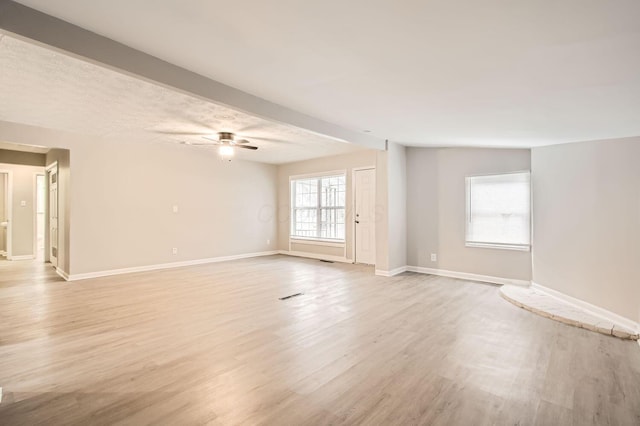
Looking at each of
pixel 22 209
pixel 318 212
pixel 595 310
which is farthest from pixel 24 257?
pixel 595 310

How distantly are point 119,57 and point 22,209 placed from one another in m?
8.02

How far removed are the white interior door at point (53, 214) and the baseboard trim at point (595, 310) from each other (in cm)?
839

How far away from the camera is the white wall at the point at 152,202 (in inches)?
212

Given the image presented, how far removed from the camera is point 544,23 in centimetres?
170

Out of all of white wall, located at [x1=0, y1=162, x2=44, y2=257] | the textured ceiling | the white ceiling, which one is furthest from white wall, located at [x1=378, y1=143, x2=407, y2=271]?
white wall, located at [x1=0, y1=162, x2=44, y2=257]

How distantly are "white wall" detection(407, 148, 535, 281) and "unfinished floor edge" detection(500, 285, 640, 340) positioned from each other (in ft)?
1.92

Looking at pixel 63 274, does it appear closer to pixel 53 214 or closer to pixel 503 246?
pixel 53 214

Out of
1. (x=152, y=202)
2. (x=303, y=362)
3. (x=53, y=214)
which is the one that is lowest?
(x=303, y=362)

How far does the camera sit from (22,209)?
25.4 ft

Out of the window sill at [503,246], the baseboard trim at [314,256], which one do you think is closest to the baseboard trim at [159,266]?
the baseboard trim at [314,256]

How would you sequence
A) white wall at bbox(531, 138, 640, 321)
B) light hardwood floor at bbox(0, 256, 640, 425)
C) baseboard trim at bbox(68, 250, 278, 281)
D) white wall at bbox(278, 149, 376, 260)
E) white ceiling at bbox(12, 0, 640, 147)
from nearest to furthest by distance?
1. white ceiling at bbox(12, 0, 640, 147)
2. light hardwood floor at bbox(0, 256, 640, 425)
3. white wall at bbox(531, 138, 640, 321)
4. baseboard trim at bbox(68, 250, 278, 281)
5. white wall at bbox(278, 149, 376, 260)

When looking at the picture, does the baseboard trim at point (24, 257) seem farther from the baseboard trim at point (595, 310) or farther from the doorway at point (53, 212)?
the baseboard trim at point (595, 310)

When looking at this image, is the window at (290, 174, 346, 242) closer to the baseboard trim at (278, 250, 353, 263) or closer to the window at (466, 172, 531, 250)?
the baseboard trim at (278, 250, 353, 263)

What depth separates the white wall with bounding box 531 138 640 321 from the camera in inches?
130
